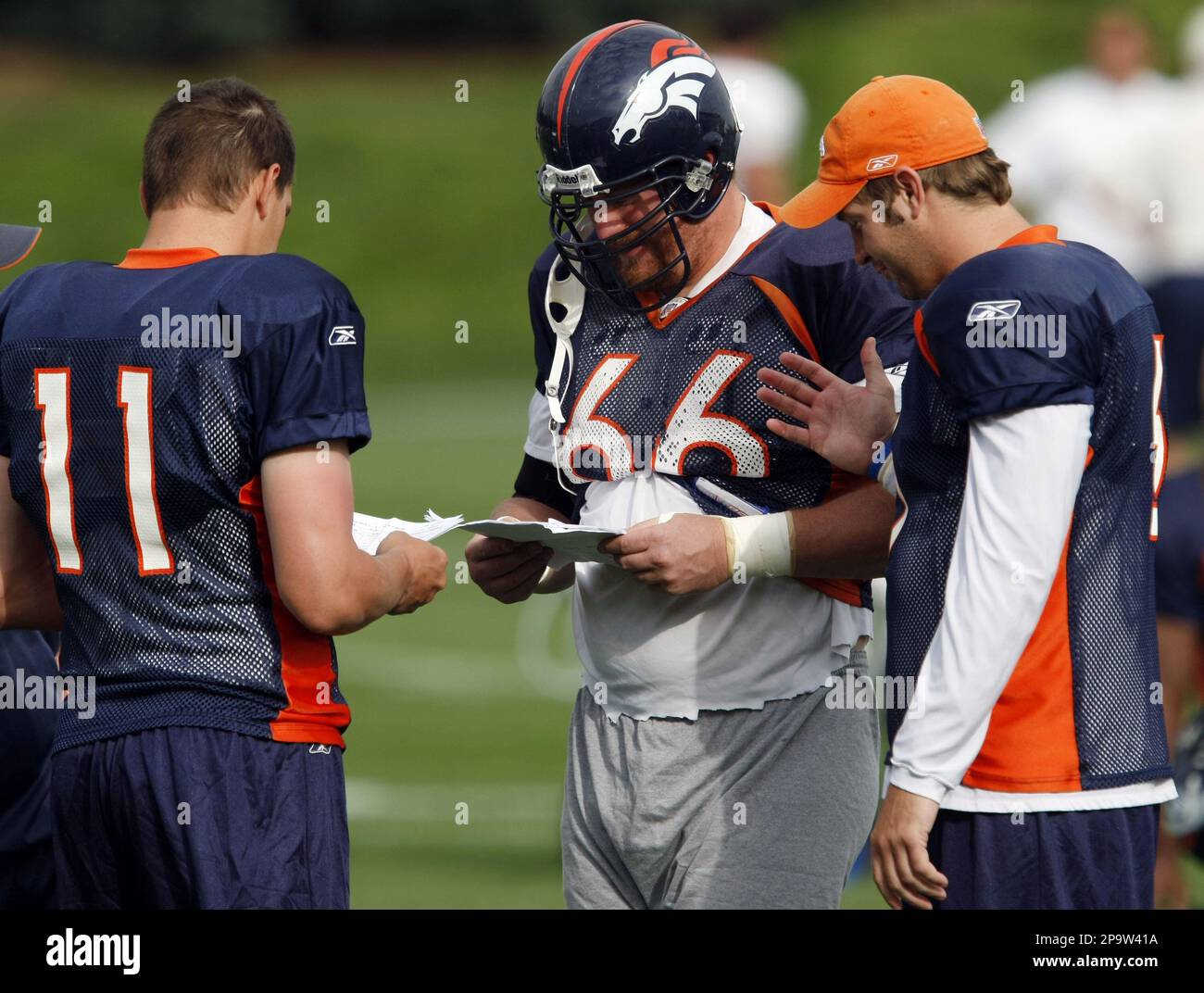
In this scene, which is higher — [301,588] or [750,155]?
[750,155]

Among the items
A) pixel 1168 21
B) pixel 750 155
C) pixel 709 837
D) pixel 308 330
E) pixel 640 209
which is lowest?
pixel 709 837

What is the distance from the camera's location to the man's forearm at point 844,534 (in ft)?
12.8

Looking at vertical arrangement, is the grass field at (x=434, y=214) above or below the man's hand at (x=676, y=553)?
above

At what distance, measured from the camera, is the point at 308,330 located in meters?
3.69

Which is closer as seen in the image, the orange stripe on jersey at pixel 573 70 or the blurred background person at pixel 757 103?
the orange stripe on jersey at pixel 573 70

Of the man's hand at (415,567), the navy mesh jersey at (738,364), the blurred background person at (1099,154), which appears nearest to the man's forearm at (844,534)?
the navy mesh jersey at (738,364)

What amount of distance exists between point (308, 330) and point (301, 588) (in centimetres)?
50

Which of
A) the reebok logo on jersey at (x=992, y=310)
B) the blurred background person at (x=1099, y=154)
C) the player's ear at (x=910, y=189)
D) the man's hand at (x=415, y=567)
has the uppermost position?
the blurred background person at (x=1099, y=154)

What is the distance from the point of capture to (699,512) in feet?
13.2

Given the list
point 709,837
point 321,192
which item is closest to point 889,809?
point 709,837

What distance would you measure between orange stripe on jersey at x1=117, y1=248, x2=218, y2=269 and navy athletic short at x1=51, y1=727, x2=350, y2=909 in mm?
921

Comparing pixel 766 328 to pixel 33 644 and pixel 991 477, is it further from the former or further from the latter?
pixel 33 644

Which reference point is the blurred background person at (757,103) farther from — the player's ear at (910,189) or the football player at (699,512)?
the player's ear at (910,189)

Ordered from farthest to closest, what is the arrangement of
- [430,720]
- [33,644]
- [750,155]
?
1. [750,155]
2. [430,720]
3. [33,644]
